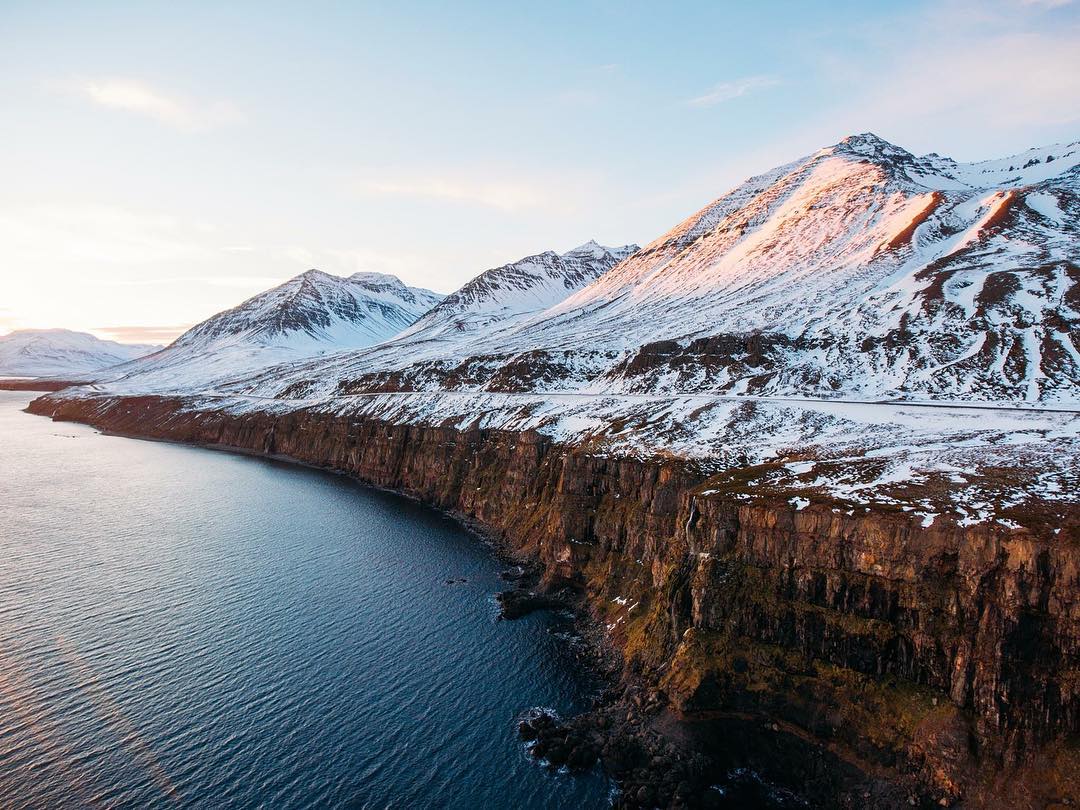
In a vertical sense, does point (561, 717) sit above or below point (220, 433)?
below

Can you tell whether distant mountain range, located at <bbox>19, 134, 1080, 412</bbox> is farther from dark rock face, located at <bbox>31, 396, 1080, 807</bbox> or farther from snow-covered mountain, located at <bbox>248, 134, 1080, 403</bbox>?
dark rock face, located at <bbox>31, 396, 1080, 807</bbox>

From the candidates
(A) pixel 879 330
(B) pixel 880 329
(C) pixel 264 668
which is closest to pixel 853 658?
(C) pixel 264 668

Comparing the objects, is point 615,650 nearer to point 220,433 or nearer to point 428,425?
point 428,425

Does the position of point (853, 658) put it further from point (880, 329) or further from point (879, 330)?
point (880, 329)

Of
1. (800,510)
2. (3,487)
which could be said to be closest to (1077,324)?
(800,510)

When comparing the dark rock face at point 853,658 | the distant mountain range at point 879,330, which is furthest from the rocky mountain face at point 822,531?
the distant mountain range at point 879,330

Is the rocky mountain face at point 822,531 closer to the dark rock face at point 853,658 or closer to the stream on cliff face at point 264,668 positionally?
the dark rock face at point 853,658
